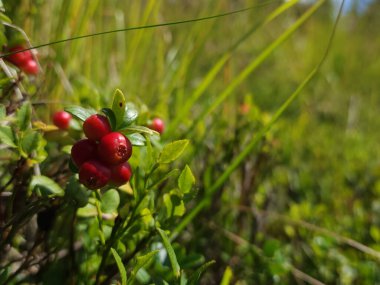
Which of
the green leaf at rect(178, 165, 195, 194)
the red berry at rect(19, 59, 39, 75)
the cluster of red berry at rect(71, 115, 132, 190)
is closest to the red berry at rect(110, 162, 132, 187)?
the cluster of red berry at rect(71, 115, 132, 190)

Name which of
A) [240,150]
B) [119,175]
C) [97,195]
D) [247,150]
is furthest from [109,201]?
[240,150]

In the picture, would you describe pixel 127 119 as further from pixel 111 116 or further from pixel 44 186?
pixel 44 186

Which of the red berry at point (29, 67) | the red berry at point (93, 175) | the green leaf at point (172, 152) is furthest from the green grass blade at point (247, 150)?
the red berry at point (29, 67)

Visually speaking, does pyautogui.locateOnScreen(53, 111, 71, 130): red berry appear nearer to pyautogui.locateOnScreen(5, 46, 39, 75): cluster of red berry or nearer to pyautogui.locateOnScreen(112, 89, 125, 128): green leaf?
pyautogui.locateOnScreen(5, 46, 39, 75): cluster of red berry

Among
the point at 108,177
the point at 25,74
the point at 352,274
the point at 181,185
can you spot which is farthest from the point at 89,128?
the point at 352,274

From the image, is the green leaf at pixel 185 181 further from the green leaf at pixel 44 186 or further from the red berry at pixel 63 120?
the red berry at pixel 63 120
